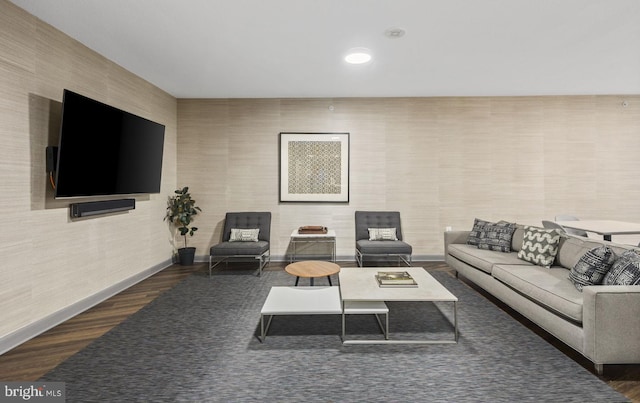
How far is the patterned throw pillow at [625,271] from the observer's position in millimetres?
2188

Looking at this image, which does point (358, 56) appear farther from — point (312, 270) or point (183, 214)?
point (183, 214)

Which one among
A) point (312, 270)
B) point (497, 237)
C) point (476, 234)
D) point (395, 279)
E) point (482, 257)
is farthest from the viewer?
point (476, 234)

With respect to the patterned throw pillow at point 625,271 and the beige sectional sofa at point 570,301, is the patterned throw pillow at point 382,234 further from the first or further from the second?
the patterned throw pillow at point 625,271

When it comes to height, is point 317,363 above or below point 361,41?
below

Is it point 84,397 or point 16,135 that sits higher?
point 16,135

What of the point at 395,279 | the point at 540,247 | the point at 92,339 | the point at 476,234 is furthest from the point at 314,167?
the point at 92,339

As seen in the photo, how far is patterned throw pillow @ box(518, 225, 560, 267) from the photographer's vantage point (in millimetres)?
3318

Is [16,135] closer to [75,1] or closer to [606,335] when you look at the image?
[75,1]

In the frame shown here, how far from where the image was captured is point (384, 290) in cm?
278

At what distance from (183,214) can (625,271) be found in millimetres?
5329

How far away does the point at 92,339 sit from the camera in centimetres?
268

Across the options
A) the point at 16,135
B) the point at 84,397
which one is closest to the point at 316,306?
the point at 84,397

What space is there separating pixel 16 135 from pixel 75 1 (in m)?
1.24

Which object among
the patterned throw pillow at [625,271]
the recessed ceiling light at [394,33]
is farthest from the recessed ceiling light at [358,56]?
the patterned throw pillow at [625,271]
